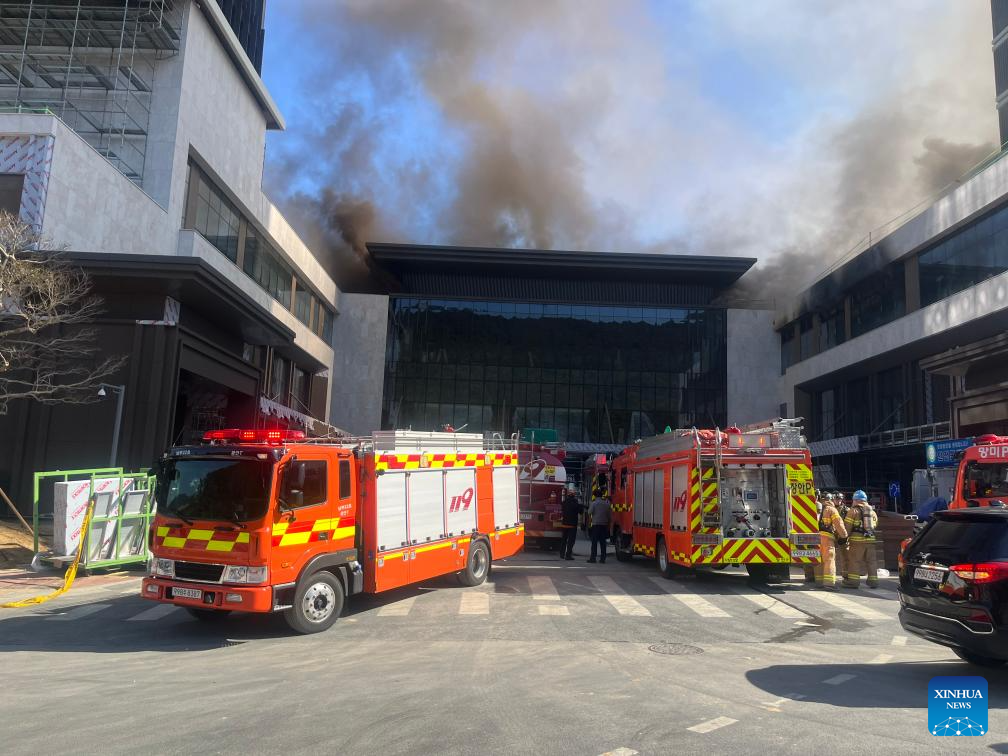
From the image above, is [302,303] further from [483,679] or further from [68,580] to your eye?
[483,679]

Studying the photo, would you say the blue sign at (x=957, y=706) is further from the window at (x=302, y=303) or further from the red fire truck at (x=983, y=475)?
the window at (x=302, y=303)

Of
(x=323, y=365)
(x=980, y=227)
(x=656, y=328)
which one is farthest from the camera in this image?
(x=656, y=328)

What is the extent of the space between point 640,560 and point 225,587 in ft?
36.9

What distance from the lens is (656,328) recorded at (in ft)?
147

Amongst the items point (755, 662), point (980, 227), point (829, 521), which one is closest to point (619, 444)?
point (980, 227)

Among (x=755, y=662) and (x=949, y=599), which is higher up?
(x=949, y=599)

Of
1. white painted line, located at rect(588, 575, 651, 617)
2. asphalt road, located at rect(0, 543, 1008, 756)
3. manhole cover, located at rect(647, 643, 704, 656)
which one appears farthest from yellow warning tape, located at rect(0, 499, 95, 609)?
manhole cover, located at rect(647, 643, 704, 656)

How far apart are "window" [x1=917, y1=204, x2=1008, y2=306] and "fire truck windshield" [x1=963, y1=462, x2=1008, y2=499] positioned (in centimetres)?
1594

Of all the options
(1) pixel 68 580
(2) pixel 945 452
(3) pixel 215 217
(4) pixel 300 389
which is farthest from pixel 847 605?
(4) pixel 300 389

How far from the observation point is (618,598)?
35.5 feet

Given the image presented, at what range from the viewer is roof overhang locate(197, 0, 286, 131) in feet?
79.8

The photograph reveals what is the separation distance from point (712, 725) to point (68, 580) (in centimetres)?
1064

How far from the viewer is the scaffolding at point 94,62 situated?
22.6 m

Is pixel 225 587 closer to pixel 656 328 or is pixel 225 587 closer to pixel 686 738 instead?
pixel 686 738
